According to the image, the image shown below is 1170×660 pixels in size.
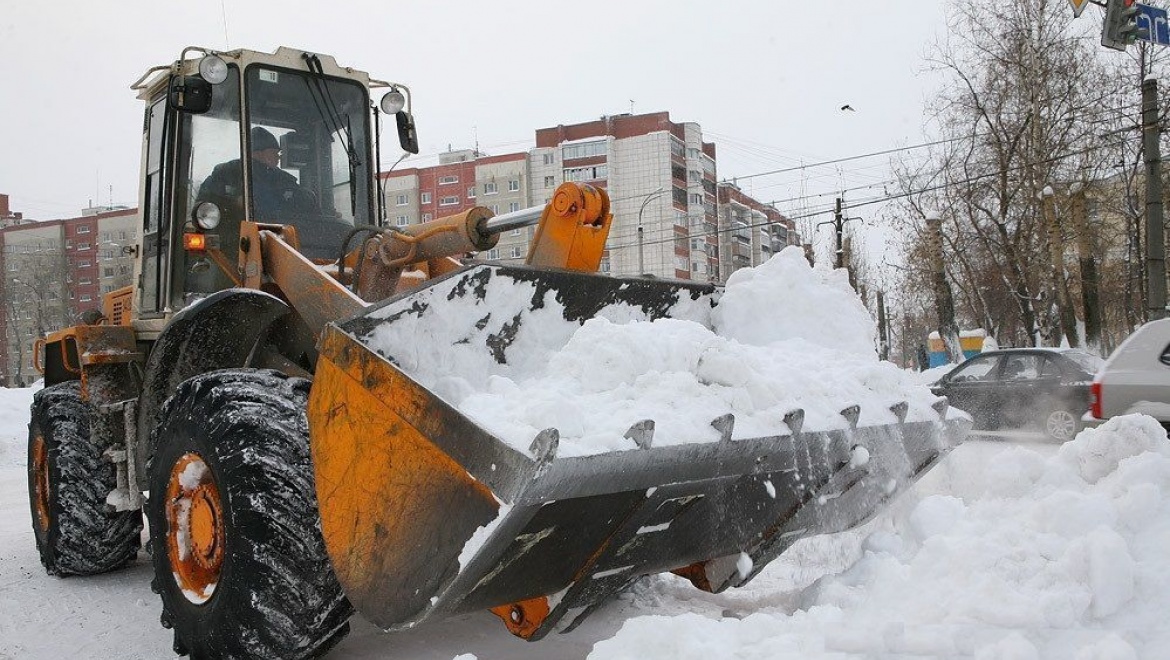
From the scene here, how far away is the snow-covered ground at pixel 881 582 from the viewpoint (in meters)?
2.71

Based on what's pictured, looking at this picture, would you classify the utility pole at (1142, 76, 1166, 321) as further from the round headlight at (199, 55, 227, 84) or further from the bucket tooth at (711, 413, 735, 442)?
the round headlight at (199, 55, 227, 84)

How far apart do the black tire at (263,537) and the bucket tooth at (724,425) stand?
1.43 metres

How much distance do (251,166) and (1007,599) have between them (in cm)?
429

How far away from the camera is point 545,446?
8.63 ft

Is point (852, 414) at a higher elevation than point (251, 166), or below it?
below

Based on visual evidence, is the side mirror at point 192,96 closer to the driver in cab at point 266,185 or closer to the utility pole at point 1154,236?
the driver in cab at point 266,185

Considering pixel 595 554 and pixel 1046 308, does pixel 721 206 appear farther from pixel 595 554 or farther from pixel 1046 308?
pixel 595 554

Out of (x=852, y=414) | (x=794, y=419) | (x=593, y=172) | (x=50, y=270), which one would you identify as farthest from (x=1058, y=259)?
(x=50, y=270)

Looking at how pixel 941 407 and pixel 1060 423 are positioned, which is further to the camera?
pixel 1060 423

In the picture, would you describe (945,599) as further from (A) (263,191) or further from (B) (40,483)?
(B) (40,483)

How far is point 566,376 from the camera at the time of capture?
3371mm

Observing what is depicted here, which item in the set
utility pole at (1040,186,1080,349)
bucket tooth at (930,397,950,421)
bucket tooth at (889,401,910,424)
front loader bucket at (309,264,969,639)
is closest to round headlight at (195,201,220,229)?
front loader bucket at (309,264,969,639)

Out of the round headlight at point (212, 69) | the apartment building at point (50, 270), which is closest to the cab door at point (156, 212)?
the round headlight at point (212, 69)

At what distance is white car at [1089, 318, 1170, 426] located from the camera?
7195mm
